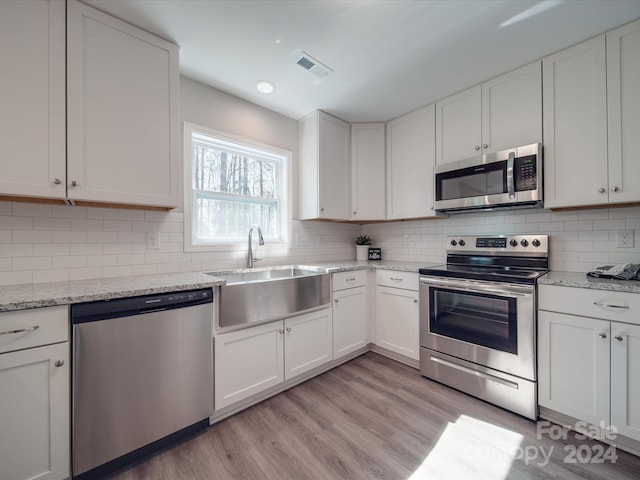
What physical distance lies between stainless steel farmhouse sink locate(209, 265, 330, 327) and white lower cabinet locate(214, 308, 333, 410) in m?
0.11

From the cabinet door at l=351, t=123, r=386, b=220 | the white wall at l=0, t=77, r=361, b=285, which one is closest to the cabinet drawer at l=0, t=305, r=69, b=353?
the white wall at l=0, t=77, r=361, b=285

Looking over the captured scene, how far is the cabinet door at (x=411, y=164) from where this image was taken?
2.64 meters

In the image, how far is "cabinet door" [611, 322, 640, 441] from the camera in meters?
1.43

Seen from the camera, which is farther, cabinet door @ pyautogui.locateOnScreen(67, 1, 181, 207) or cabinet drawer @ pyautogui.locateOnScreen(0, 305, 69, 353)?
cabinet door @ pyautogui.locateOnScreen(67, 1, 181, 207)

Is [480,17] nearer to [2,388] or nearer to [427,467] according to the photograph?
[427,467]

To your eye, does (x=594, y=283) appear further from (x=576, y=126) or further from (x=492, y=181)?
(x=576, y=126)

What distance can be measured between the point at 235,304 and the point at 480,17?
2298 mm

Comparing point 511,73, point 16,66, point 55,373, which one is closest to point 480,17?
point 511,73

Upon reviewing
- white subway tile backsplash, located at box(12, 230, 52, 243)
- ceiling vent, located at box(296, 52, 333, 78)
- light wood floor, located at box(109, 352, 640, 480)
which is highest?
ceiling vent, located at box(296, 52, 333, 78)

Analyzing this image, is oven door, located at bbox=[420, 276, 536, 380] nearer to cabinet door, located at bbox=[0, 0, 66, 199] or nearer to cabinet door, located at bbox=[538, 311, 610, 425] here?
cabinet door, located at bbox=[538, 311, 610, 425]

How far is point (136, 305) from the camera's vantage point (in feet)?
4.55

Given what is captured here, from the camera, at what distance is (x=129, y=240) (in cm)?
191

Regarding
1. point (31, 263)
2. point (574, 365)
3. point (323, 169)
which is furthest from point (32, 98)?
point (574, 365)

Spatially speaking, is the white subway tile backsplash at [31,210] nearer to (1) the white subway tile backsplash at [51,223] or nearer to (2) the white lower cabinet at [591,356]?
(1) the white subway tile backsplash at [51,223]
